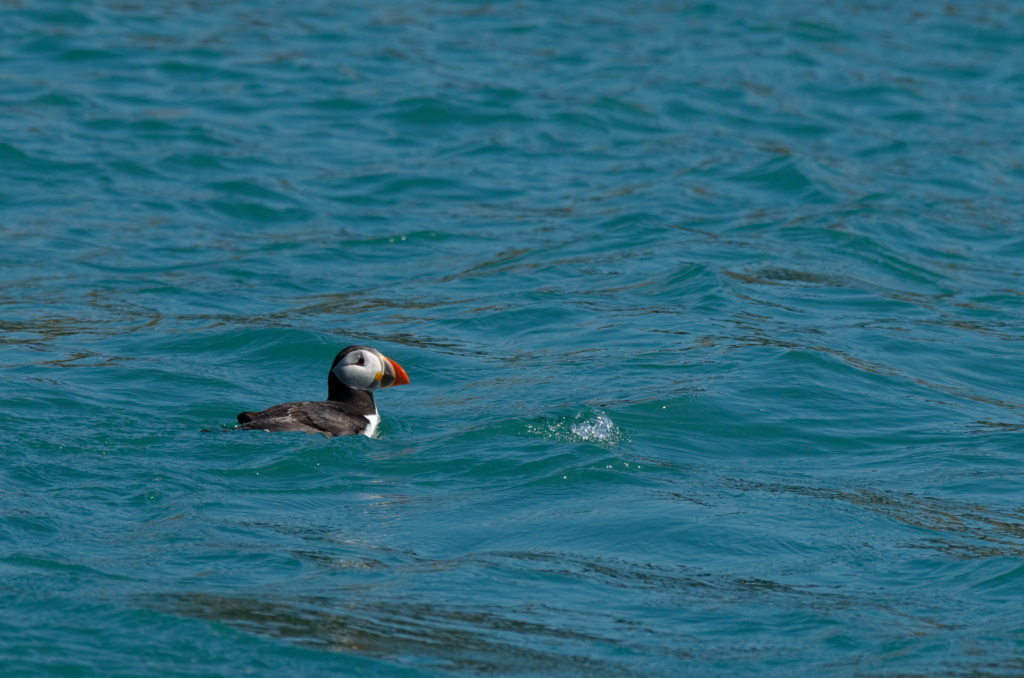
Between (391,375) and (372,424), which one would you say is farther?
(391,375)

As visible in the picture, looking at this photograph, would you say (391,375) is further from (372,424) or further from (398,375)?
(372,424)

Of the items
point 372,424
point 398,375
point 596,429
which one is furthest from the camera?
point 398,375

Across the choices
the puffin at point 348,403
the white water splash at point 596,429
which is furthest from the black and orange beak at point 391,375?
the white water splash at point 596,429

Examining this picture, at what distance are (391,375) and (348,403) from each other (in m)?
0.35

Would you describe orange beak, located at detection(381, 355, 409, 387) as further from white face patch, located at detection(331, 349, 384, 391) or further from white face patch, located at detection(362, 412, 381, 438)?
white face patch, located at detection(362, 412, 381, 438)

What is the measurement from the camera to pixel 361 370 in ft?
27.6

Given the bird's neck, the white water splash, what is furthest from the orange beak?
the white water splash

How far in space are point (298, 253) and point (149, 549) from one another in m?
6.84

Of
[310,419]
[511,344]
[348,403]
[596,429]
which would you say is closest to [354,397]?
[348,403]

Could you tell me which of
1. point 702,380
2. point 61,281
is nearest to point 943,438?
point 702,380

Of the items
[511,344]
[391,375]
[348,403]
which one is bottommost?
[511,344]

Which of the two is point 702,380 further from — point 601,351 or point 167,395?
point 167,395

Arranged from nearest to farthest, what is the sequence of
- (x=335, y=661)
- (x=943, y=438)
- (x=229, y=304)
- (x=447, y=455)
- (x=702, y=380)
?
(x=335, y=661), (x=447, y=455), (x=943, y=438), (x=702, y=380), (x=229, y=304)

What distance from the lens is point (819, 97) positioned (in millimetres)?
19000
